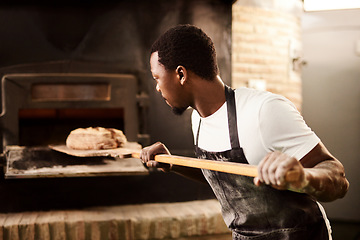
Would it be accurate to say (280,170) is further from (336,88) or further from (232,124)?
(336,88)

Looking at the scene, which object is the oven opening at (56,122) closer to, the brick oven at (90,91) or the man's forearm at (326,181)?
the brick oven at (90,91)

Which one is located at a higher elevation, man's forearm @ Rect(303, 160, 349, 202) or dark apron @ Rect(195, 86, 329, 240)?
man's forearm @ Rect(303, 160, 349, 202)

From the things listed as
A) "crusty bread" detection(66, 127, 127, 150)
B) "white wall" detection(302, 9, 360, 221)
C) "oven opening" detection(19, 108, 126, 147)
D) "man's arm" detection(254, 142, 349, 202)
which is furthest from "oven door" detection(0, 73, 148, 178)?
"white wall" detection(302, 9, 360, 221)

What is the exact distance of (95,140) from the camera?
228 centimetres

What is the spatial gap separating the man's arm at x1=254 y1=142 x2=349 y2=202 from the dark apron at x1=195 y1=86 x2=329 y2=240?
0.73ft

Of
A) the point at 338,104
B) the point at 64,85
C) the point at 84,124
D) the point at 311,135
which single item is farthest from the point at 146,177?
the point at 338,104

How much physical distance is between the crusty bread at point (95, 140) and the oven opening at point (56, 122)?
449 mm

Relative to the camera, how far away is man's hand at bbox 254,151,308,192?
0.89 meters

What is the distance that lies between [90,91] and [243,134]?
5.50 ft

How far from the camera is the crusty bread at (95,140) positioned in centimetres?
226

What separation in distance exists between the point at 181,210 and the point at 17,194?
46.5 inches

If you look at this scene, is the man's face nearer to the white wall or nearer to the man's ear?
the man's ear

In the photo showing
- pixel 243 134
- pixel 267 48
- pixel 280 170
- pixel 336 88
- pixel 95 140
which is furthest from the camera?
pixel 336 88

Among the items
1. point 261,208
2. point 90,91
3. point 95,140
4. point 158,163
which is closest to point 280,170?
point 261,208
